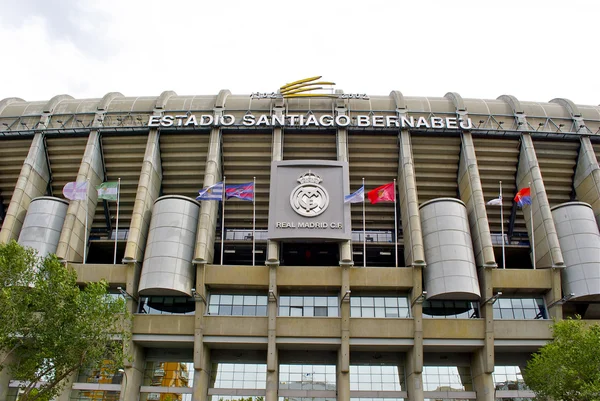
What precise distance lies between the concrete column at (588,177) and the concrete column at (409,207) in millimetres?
16657

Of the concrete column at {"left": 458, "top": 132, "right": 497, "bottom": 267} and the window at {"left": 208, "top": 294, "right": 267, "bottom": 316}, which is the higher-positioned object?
the concrete column at {"left": 458, "top": 132, "right": 497, "bottom": 267}

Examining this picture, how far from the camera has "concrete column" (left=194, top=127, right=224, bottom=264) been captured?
45.2 metres

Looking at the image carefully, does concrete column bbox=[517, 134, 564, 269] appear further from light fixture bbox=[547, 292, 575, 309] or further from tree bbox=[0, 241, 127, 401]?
tree bbox=[0, 241, 127, 401]

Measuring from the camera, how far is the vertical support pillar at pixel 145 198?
1809 inches

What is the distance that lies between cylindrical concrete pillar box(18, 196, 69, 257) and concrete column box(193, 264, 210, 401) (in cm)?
1429

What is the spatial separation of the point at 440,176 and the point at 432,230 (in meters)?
8.50

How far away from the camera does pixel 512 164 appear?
52.8 metres

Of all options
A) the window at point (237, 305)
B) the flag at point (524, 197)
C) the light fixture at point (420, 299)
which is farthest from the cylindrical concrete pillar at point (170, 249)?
the flag at point (524, 197)

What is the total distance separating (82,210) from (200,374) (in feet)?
61.3

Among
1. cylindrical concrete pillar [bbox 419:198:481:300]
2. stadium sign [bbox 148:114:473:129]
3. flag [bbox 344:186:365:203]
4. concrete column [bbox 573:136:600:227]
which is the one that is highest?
stadium sign [bbox 148:114:473:129]

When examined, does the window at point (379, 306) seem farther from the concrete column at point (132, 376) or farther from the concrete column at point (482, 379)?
the concrete column at point (132, 376)

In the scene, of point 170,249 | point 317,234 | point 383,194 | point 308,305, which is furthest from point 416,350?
point 170,249

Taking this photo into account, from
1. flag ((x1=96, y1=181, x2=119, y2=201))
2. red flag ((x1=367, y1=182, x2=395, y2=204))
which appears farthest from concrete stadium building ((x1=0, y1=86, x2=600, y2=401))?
red flag ((x1=367, y1=182, x2=395, y2=204))

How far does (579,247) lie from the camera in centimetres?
4550
